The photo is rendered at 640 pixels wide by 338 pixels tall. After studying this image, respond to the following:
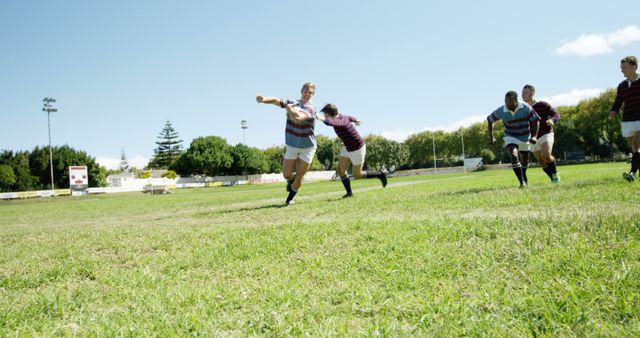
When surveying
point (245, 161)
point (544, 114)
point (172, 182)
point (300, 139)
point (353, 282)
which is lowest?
point (353, 282)

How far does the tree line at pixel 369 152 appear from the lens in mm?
67688

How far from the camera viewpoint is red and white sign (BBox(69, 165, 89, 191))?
49.5 m

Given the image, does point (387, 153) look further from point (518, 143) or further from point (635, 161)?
point (635, 161)

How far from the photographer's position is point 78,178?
50656 mm

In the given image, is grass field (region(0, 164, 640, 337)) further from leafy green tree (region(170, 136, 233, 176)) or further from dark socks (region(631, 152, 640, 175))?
leafy green tree (region(170, 136, 233, 176))

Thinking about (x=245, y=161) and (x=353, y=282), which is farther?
(x=245, y=161)

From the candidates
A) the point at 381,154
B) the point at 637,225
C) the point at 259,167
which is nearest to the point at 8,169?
the point at 259,167

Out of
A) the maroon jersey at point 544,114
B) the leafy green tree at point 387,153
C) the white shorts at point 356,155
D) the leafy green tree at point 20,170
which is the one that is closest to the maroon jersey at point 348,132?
the white shorts at point 356,155

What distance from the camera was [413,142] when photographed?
106812mm

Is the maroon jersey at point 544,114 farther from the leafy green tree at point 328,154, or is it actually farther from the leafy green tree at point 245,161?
the leafy green tree at point 328,154

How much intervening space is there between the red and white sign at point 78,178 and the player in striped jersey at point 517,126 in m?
52.8

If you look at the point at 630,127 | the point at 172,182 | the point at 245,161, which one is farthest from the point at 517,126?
the point at 245,161

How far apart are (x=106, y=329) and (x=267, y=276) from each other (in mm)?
1102

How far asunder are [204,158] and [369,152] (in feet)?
133
